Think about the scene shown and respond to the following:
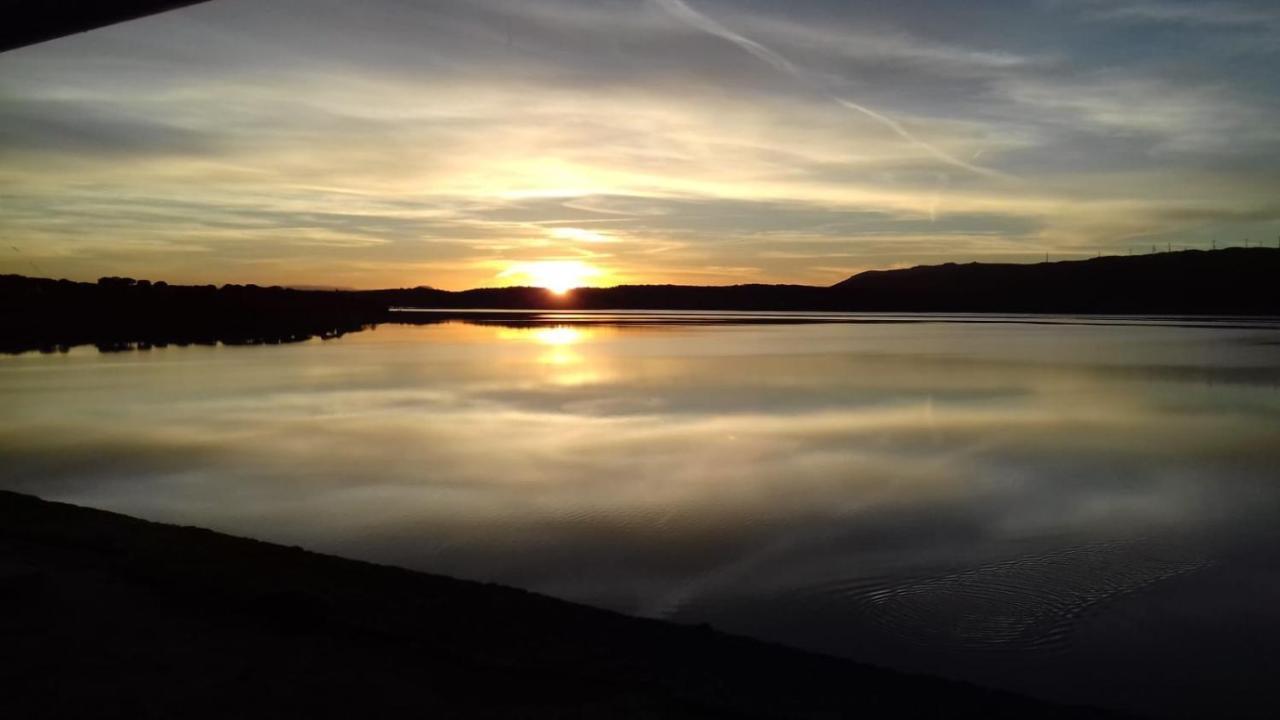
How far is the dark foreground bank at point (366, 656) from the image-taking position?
12.1ft

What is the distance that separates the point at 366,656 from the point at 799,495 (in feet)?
21.0

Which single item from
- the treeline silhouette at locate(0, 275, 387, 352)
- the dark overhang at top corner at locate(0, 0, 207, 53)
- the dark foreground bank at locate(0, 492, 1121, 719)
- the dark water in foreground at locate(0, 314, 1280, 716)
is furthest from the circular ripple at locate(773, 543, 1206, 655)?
the treeline silhouette at locate(0, 275, 387, 352)

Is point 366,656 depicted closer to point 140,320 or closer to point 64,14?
point 64,14

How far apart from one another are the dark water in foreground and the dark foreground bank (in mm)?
1107

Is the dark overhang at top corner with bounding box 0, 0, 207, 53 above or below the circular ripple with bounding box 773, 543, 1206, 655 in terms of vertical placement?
above

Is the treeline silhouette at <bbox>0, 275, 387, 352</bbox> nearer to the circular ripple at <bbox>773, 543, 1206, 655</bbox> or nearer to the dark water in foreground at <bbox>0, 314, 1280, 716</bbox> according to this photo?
the dark water in foreground at <bbox>0, 314, 1280, 716</bbox>

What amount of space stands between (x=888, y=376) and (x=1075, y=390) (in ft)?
16.0

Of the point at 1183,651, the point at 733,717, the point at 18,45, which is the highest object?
the point at 18,45

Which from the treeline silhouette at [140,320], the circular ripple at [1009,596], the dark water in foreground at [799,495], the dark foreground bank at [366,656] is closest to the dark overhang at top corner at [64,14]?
the dark foreground bank at [366,656]

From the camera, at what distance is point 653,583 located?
655 cm

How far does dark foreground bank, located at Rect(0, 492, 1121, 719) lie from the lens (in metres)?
3.68

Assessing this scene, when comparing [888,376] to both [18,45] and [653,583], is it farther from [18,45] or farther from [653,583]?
[18,45]

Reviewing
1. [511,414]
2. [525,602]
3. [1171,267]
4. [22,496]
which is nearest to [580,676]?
[525,602]

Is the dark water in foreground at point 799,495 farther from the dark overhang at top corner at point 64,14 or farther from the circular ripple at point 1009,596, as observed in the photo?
the dark overhang at top corner at point 64,14
